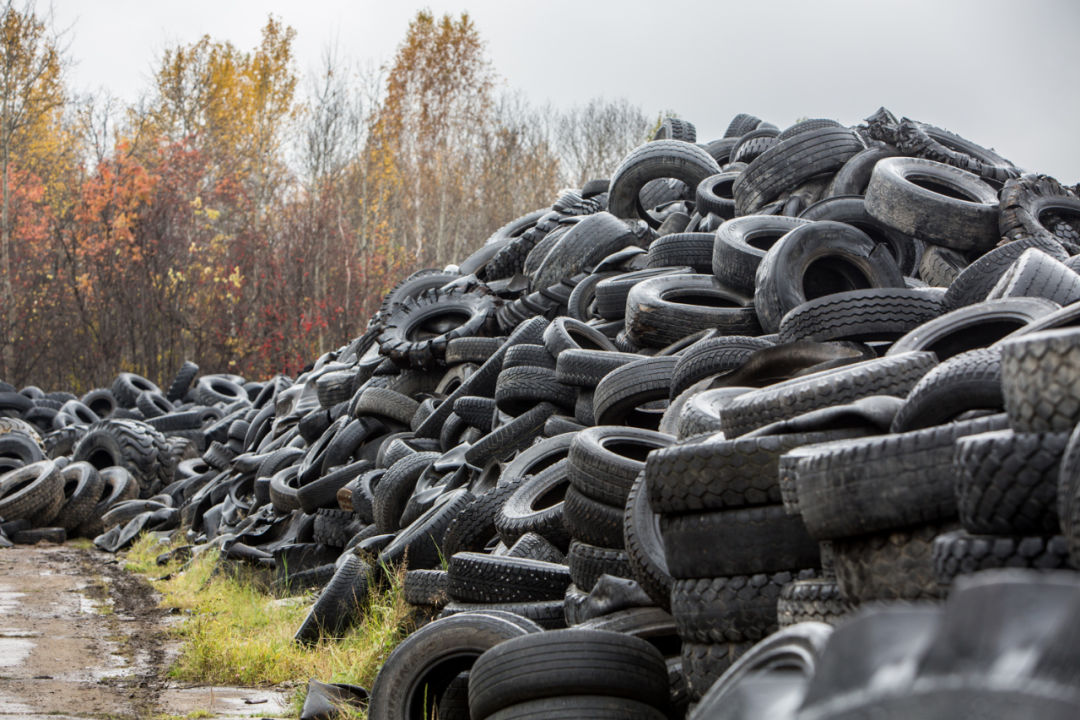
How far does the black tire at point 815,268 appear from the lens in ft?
25.2

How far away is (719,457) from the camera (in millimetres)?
3883

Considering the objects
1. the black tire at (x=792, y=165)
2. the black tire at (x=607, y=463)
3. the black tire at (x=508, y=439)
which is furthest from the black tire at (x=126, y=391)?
the black tire at (x=607, y=463)

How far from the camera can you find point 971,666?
1.18 metres

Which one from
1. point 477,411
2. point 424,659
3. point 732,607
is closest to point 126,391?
point 477,411

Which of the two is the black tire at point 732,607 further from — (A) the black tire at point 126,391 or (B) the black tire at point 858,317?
(A) the black tire at point 126,391

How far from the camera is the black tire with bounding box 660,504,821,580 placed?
375 centimetres

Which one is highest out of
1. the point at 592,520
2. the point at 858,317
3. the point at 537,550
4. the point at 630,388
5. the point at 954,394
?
the point at 858,317

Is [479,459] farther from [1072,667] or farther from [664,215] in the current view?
[1072,667]

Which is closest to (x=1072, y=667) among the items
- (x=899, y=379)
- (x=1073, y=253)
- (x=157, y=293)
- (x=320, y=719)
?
(x=899, y=379)

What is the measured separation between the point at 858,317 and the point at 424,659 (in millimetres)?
3379

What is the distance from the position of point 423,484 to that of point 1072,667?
24.1 ft

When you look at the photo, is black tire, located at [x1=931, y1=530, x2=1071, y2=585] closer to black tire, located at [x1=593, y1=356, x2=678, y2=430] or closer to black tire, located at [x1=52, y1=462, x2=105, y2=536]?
black tire, located at [x1=593, y1=356, x2=678, y2=430]

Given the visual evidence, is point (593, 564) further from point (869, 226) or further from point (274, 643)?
point (869, 226)

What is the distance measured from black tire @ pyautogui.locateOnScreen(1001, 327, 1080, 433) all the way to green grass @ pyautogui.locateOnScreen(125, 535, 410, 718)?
3784mm
